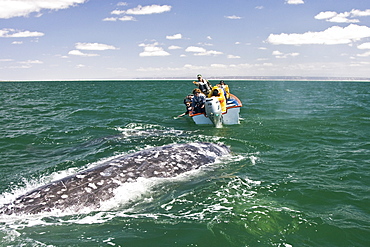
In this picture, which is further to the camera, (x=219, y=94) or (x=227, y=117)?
(x=227, y=117)

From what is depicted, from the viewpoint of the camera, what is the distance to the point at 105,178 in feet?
23.5

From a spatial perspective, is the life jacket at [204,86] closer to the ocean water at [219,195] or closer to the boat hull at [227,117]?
the boat hull at [227,117]

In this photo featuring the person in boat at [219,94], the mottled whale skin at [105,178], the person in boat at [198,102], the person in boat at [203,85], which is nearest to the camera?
the mottled whale skin at [105,178]

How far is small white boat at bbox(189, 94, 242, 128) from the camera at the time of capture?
56.1 feet

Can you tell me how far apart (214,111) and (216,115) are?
0.26 m

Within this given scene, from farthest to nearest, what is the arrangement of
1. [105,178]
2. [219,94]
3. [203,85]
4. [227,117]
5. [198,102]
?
1. [203,85]
2. [198,102]
3. [227,117]
4. [219,94]
5. [105,178]

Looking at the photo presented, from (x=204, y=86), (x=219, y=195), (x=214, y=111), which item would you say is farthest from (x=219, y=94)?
(x=219, y=195)

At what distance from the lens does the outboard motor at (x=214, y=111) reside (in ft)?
56.0

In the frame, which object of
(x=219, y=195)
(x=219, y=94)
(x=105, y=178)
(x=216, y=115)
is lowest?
(x=219, y=195)

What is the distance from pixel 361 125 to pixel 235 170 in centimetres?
1148

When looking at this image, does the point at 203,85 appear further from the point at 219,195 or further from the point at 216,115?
the point at 219,195

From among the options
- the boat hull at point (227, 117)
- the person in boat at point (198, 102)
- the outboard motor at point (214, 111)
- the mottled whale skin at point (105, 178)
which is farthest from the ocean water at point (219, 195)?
the person in boat at point (198, 102)

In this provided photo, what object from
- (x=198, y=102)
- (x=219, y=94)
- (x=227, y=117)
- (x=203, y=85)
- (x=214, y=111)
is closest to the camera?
(x=214, y=111)

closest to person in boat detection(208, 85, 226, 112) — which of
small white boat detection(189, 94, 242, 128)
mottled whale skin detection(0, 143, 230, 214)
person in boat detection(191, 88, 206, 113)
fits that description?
small white boat detection(189, 94, 242, 128)
